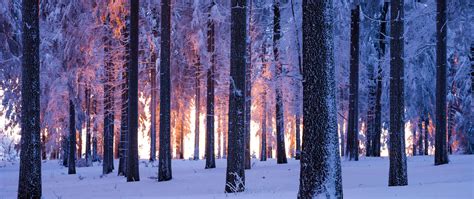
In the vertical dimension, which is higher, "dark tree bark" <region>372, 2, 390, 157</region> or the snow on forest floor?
"dark tree bark" <region>372, 2, 390, 157</region>

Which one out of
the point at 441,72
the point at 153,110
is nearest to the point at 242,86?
the point at 441,72

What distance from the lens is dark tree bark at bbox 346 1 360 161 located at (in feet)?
75.2

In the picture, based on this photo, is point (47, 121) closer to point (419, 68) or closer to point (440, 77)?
point (440, 77)

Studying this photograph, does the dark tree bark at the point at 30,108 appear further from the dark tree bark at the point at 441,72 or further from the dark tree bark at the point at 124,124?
the dark tree bark at the point at 441,72

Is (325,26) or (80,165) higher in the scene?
(325,26)

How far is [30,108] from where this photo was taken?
12.0 metres

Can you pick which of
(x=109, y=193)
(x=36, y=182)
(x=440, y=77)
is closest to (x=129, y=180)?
(x=109, y=193)

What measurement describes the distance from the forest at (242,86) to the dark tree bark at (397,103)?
0.03m

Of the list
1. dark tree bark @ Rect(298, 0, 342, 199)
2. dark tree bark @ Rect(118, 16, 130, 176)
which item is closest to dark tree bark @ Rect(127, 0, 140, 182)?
dark tree bark @ Rect(118, 16, 130, 176)

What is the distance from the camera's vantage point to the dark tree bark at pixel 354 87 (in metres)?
22.9

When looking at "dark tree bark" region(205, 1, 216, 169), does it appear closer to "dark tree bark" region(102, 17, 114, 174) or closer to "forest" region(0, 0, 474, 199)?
"forest" region(0, 0, 474, 199)

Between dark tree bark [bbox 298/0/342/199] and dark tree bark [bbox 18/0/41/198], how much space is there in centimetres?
664

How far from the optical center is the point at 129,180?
18.2m

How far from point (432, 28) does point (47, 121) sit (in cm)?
1846
